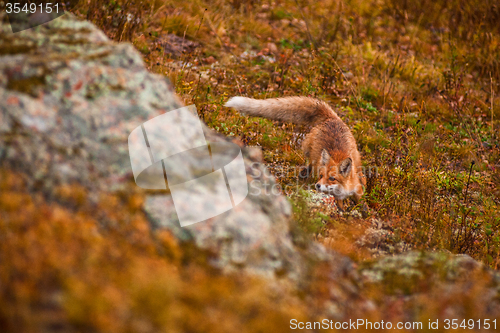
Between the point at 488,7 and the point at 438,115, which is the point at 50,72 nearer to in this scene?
the point at 438,115

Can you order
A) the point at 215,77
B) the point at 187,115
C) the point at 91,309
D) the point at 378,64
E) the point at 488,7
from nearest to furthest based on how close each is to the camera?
the point at 91,309, the point at 187,115, the point at 215,77, the point at 378,64, the point at 488,7

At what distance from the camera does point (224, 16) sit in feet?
28.1

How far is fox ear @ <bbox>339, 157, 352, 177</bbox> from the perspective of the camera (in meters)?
5.00

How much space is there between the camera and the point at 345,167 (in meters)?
5.10

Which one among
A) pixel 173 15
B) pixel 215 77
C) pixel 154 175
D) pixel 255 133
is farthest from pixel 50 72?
pixel 173 15

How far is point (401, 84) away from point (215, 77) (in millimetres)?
3888

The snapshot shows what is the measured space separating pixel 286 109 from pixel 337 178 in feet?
3.96

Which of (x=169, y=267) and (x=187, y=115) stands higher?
(x=187, y=115)
